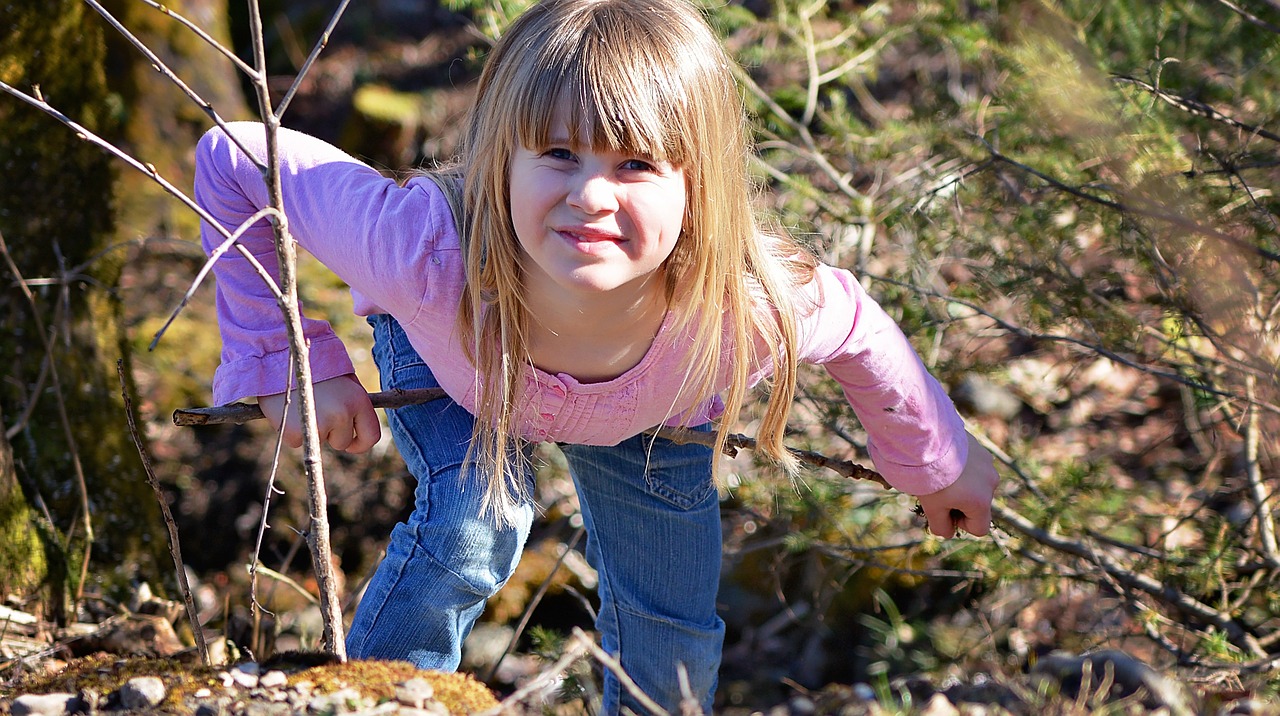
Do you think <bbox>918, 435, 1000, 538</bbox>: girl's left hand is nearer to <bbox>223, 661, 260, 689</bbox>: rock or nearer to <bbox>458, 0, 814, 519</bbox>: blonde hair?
<bbox>458, 0, 814, 519</bbox>: blonde hair

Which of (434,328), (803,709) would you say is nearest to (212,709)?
(434,328)

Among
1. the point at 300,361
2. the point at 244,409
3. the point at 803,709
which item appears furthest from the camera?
the point at 803,709

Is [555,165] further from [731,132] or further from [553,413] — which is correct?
[553,413]

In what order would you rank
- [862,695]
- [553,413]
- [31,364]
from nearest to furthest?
[553,413]
[862,695]
[31,364]

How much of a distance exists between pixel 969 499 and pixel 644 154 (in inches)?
39.4

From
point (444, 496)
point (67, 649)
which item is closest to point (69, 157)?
point (67, 649)

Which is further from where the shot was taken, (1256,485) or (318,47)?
(1256,485)

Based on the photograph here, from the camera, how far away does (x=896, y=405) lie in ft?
6.83

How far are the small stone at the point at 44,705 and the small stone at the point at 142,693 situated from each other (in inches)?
3.0

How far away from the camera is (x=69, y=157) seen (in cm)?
288

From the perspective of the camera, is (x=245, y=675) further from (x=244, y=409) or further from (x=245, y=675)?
(x=244, y=409)

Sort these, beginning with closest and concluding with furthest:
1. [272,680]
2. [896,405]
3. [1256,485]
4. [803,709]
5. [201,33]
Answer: [201,33], [272,680], [896,405], [803,709], [1256,485]

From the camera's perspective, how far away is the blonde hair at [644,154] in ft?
5.58

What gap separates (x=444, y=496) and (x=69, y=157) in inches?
65.6
